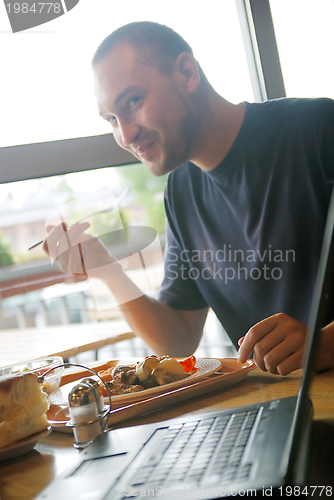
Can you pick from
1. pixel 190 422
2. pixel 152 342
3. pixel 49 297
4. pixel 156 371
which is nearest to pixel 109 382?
pixel 156 371

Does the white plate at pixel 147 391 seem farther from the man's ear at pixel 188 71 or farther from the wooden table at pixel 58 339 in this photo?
the man's ear at pixel 188 71

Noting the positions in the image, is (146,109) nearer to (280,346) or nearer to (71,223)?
(71,223)

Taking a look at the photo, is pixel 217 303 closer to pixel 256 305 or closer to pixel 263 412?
pixel 256 305

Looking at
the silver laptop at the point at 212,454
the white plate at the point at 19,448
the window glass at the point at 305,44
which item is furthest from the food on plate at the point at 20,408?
the window glass at the point at 305,44

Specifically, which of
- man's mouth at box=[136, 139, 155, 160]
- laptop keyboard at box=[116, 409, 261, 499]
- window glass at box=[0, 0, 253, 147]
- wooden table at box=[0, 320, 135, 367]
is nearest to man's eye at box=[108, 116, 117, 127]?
man's mouth at box=[136, 139, 155, 160]

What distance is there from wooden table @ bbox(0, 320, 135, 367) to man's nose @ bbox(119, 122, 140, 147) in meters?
0.67

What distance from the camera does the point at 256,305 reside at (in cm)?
122

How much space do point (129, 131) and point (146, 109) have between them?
0.08 metres

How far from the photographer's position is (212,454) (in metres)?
0.43

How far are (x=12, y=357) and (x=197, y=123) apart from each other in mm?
1033

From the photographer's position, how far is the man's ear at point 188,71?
4.09ft

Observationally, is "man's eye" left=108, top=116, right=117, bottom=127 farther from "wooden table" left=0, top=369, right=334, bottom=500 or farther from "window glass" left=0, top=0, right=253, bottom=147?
"wooden table" left=0, top=369, right=334, bottom=500

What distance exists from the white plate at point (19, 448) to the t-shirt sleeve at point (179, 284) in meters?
0.81

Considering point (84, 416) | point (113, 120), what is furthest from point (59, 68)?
point (84, 416)
